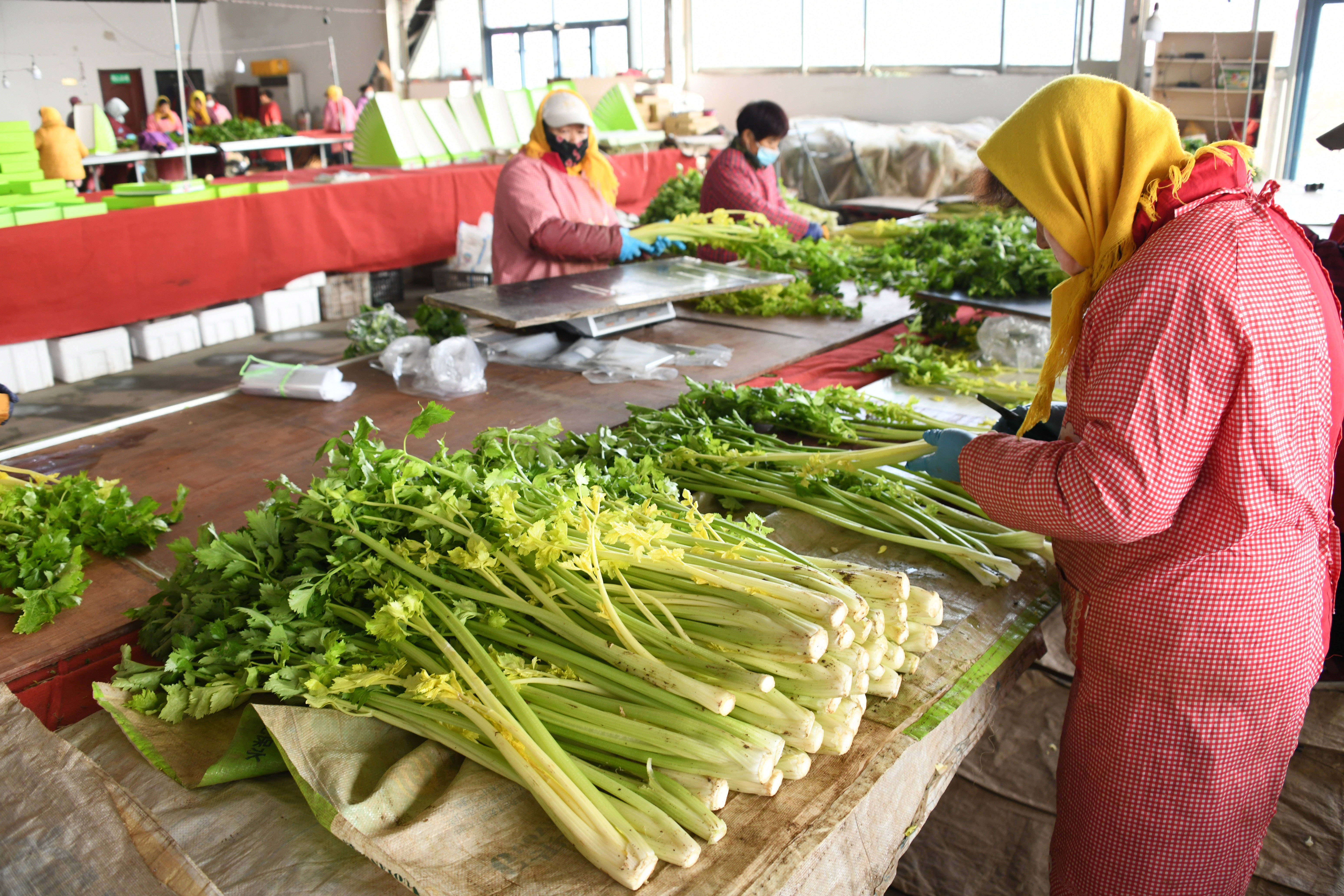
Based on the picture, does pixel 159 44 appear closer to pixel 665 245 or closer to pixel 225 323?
pixel 225 323

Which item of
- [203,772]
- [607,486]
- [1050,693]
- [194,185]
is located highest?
[194,185]

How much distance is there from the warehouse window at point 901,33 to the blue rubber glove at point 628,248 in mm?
8136

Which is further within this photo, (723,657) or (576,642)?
(576,642)

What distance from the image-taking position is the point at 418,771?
1684 mm

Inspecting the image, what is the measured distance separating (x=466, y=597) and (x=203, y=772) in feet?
1.99

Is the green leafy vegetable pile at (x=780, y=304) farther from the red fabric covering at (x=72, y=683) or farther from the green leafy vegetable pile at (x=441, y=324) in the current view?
the red fabric covering at (x=72, y=683)

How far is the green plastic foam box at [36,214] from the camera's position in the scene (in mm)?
5426

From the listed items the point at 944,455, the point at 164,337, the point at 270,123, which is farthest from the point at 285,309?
the point at 270,123

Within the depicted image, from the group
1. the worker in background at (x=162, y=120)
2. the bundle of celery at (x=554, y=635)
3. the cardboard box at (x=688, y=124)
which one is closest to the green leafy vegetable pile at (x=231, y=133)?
the worker in background at (x=162, y=120)

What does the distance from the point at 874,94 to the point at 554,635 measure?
14.1m

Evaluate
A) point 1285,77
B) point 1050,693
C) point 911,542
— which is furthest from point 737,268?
point 1285,77

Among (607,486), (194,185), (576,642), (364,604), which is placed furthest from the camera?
(194,185)

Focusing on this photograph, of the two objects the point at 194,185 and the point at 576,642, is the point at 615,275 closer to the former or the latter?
the point at 576,642

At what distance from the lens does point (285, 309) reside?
312 inches
